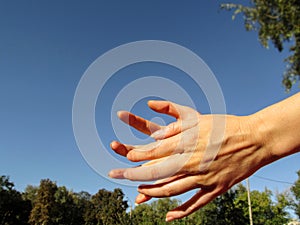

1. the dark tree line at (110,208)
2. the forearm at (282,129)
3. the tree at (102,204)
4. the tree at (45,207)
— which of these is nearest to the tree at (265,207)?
the dark tree line at (110,208)

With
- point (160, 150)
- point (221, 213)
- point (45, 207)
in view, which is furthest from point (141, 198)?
point (45, 207)

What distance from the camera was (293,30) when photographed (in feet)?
31.8

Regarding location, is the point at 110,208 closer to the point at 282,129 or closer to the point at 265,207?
the point at 265,207

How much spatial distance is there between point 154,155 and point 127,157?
0.44ft

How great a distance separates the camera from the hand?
1.55m

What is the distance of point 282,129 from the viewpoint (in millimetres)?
1726

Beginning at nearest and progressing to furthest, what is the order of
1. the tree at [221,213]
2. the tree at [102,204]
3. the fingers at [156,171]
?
1. the fingers at [156,171]
2. the tree at [221,213]
3. the tree at [102,204]

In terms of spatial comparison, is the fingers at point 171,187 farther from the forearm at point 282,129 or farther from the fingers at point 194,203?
the forearm at point 282,129

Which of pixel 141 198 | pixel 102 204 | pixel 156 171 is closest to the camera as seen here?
pixel 156 171

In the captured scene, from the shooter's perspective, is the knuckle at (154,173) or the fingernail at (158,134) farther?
the fingernail at (158,134)

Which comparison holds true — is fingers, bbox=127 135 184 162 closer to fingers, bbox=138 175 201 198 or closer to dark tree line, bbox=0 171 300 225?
fingers, bbox=138 175 201 198

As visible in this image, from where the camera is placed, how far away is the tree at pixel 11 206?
47562 millimetres

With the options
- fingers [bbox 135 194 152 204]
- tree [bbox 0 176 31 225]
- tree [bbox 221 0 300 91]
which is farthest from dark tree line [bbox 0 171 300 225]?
fingers [bbox 135 194 152 204]

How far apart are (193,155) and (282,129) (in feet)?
1.69
